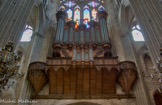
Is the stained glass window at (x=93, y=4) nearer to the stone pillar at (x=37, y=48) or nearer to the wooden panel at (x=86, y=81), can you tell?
the stone pillar at (x=37, y=48)

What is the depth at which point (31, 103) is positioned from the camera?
10484 millimetres

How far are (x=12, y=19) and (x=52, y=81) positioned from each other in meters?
4.78

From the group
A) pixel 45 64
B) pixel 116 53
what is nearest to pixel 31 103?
pixel 45 64

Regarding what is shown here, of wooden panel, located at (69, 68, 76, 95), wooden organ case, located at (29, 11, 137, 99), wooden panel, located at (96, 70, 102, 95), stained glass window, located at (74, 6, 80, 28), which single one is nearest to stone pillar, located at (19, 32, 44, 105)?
wooden organ case, located at (29, 11, 137, 99)

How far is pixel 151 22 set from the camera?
8.50 m

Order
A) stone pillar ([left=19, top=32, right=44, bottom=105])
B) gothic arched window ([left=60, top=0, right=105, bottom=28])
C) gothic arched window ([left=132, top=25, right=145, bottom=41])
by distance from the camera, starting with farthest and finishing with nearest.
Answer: gothic arched window ([left=60, top=0, right=105, bottom=28])
gothic arched window ([left=132, top=25, right=145, bottom=41])
stone pillar ([left=19, top=32, right=44, bottom=105])

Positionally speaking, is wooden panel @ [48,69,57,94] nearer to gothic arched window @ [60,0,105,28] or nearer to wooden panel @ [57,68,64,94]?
wooden panel @ [57,68,64,94]

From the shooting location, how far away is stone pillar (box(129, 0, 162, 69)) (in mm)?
7736

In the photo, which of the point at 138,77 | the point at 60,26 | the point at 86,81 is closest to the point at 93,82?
the point at 86,81

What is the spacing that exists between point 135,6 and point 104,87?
5.73m

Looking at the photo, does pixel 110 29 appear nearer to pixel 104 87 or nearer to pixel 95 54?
pixel 95 54

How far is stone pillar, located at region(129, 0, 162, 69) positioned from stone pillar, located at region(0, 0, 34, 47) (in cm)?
691

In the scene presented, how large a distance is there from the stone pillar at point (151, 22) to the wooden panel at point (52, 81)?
20.2 ft

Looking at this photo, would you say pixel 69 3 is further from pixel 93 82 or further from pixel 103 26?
pixel 93 82
